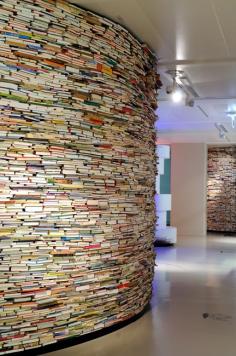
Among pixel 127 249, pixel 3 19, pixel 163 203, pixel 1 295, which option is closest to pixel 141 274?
pixel 127 249

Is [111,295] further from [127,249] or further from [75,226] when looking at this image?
[75,226]

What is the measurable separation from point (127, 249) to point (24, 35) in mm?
2008

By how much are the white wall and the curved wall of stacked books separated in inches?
335

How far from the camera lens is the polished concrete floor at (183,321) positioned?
3.64 m

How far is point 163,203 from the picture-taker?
1049 cm

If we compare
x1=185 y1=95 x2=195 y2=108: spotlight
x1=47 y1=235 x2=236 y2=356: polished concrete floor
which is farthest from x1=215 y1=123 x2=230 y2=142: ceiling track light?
x1=47 y1=235 x2=236 y2=356: polished concrete floor

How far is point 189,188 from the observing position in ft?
41.9

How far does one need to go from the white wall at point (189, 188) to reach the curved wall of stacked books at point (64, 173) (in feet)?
28.0

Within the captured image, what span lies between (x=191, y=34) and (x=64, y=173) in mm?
1923

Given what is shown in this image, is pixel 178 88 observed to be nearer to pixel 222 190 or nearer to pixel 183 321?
pixel 183 321

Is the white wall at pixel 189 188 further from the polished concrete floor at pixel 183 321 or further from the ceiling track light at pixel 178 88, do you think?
the ceiling track light at pixel 178 88

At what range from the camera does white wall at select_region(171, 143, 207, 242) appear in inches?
501

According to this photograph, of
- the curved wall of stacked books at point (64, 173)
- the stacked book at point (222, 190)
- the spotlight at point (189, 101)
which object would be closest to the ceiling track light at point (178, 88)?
the spotlight at point (189, 101)

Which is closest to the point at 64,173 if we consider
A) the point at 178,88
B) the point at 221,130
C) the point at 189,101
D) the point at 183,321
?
the point at 183,321
